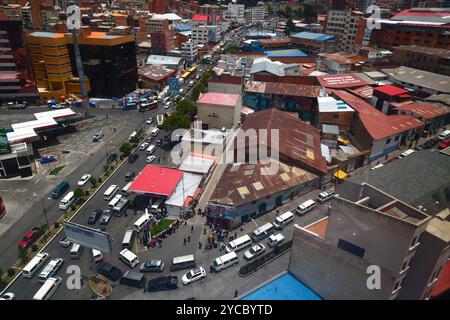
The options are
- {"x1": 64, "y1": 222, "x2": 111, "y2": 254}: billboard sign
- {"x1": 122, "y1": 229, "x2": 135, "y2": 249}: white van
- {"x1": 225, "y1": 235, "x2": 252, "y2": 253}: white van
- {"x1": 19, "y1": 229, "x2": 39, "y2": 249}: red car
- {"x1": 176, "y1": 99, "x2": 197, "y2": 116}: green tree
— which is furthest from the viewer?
{"x1": 176, "y1": 99, "x2": 197, "y2": 116}: green tree

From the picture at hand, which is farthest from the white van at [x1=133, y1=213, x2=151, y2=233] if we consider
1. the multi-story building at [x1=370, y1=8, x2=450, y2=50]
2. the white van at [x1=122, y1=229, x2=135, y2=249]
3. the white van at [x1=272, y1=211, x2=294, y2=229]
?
the multi-story building at [x1=370, y1=8, x2=450, y2=50]

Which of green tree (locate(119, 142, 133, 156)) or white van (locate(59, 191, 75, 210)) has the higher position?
green tree (locate(119, 142, 133, 156))

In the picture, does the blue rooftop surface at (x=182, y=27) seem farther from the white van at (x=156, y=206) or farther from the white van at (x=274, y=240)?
the white van at (x=274, y=240)

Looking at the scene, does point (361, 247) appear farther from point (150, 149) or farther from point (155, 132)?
point (155, 132)

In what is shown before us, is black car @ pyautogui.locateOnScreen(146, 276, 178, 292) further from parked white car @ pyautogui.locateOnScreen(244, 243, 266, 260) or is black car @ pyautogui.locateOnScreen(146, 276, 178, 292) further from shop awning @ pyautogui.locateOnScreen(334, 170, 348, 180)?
shop awning @ pyautogui.locateOnScreen(334, 170, 348, 180)

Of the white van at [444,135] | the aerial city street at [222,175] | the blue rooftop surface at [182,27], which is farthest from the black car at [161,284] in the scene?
the blue rooftop surface at [182,27]

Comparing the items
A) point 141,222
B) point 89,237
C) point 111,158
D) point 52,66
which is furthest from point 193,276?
point 52,66
